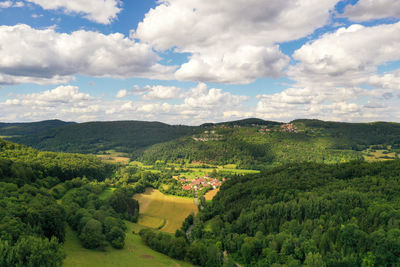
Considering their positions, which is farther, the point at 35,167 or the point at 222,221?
the point at 35,167

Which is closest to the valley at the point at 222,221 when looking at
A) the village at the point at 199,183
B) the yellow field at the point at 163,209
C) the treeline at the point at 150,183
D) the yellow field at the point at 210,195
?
the yellow field at the point at 163,209

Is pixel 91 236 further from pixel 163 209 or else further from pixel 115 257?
pixel 163 209

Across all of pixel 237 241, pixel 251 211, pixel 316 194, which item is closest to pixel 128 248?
pixel 237 241

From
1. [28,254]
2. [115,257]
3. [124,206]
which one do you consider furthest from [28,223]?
[124,206]

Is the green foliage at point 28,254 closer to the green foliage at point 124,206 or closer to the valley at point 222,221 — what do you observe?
the valley at point 222,221

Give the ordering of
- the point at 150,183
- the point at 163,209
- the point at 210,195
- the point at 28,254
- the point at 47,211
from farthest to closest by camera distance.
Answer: the point at 150,183
the point at 210,195
the point at 163,209
the point at 47,211
the point at 28,254

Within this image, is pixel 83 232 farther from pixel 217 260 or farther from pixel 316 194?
pixel 316 194

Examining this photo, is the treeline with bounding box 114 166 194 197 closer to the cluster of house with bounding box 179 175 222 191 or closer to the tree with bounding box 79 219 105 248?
the cluster of house with bounding box 179 175 222 191
